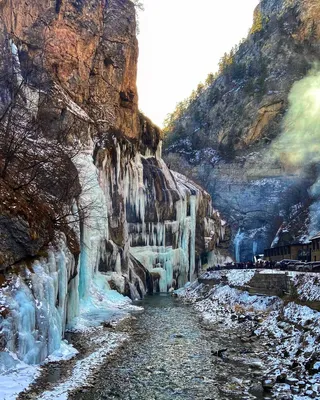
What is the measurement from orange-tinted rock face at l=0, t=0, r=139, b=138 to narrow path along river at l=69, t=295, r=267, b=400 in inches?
927

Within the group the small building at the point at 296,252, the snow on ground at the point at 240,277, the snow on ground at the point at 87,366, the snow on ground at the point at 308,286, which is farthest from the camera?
the small building at the point at 296,252

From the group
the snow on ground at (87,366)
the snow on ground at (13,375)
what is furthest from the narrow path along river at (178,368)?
the snow on ground at (13,375)

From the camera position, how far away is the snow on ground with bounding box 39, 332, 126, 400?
10.4 m

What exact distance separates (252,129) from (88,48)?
4448 centimetres

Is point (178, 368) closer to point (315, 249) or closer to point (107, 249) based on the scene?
point (107, 249)

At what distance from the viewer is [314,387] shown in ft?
36.2

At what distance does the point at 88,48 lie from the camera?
1676 inches

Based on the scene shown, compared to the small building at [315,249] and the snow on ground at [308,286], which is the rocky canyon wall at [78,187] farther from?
the small building at [315,249]

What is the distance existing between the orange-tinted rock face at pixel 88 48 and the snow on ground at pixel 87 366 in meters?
22.7

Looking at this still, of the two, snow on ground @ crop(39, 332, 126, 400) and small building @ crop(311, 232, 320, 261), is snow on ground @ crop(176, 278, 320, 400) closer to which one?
snow on ground @ crop(39, 332, 126, 400)

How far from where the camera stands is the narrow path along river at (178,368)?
11.1 m

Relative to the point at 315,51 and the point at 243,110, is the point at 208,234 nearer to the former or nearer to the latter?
the point at 243,110

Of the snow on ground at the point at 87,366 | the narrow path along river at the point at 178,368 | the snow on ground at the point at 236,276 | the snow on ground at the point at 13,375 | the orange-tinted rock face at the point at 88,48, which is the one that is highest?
the orange-tinted rock face at the point at 88,48

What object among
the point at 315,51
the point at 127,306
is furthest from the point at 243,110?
the point at 127,306
